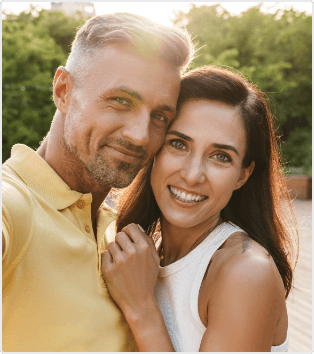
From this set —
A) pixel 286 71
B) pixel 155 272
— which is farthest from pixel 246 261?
pixel 286 71

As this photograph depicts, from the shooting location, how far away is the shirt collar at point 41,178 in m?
1.81

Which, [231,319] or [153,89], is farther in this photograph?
[153,89]

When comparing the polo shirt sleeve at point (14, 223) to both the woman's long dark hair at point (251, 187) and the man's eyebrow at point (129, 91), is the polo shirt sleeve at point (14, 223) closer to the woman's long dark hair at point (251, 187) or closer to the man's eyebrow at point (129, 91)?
the man's eyebrow at point (129, 91)

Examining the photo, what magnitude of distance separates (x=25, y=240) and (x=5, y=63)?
1754 cm

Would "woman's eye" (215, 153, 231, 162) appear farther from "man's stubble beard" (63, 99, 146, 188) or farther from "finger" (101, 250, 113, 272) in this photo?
"finger" (101, 250, 113, 272)

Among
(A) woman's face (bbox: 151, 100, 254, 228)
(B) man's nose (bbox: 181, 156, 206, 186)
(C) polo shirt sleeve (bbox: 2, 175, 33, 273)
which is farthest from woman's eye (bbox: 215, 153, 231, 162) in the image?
(C) polo shirt sleeve (bbox: 2, 175, 33, 273)

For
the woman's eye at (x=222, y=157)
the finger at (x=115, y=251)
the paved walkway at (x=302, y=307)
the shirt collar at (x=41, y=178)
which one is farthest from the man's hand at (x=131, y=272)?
the paved walkway at (x=302, y=307)

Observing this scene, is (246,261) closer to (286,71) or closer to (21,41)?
(21,41)

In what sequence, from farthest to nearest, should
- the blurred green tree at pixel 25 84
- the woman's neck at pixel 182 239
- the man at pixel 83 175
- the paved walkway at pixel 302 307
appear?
the blurred green tree at pixel 25 84, the paved walkway at pixel 302 307, the woman's neck at pixel 182 239, the man at pixel 83 175

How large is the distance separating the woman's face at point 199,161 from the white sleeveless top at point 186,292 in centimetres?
16

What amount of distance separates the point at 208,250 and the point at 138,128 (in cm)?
80

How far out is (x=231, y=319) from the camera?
177 centimetres

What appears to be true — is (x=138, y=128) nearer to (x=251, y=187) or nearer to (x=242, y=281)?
(x=242, y=281)

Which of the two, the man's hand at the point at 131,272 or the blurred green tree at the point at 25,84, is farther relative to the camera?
the blurred green tree at the point at 25,84
